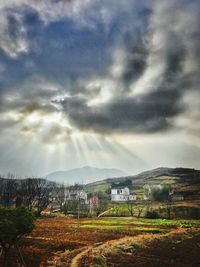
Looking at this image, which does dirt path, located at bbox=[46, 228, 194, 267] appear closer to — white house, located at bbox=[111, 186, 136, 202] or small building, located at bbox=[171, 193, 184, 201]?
small building, located at bbox=[171, 193, 184, 201]

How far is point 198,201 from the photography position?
136 m

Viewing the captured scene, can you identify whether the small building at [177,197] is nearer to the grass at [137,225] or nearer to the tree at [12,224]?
the grass at [137,225]

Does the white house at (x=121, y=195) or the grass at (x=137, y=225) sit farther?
the white house at (x=121, y=195)

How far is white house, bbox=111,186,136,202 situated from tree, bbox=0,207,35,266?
12823 centimetres

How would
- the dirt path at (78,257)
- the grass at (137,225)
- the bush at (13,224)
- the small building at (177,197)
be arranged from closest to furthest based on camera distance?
the bush at (13,224)
the dirt path at (78,257)
the grass at (137,225)
the small building at (177,197)

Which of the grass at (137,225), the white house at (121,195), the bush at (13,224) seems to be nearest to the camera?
the bush at (13,224)

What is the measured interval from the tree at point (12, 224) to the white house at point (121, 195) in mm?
128234

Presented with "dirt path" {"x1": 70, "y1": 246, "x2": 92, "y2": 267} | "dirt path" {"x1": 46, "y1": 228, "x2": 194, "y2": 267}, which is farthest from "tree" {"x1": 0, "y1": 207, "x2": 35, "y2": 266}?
"dirt path" {"x1": 70, "y1": 246, "x2": 92, "y2": 267}

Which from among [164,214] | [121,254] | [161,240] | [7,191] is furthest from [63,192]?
[121,254]

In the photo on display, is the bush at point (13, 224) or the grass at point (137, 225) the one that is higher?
the grass at point (137, 225)

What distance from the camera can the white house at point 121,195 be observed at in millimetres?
159500

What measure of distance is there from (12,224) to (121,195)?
142 meters

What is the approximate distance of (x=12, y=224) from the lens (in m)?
26.8

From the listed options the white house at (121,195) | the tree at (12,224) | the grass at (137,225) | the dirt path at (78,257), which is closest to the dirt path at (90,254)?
→ the dirt path at (78,257)
